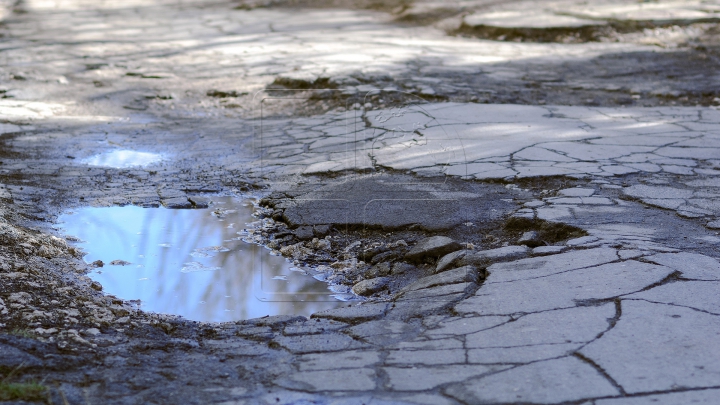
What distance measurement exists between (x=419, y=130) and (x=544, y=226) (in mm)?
1661

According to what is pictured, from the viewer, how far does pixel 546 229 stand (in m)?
2.82

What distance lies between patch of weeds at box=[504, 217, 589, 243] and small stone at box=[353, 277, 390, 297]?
1.89 ft

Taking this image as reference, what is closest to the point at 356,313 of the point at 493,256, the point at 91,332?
the point at 493,256

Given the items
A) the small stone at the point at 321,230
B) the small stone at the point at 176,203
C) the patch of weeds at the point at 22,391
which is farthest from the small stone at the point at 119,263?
the patch of weeds at the point at 22,391

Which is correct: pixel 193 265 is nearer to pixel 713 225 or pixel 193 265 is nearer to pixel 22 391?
pixel 22 391

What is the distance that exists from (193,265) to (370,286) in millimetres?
709

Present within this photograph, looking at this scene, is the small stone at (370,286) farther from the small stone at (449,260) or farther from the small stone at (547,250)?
the small stone at (547,250)

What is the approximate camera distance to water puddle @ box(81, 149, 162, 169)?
162 inches

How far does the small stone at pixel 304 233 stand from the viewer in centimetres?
301

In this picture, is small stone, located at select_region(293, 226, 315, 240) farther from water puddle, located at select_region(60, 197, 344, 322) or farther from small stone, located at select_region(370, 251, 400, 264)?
small stone, located at select_region(370, 251, 400, 264)

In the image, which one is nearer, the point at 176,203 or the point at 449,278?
the point at 449,278

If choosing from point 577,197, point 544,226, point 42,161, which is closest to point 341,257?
point 544,226

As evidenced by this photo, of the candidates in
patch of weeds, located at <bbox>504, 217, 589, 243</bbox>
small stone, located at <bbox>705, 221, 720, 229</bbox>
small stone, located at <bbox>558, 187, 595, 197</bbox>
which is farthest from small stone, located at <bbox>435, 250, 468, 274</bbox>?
small stone, located at <bbox>705, 221, 720, 229</bbox>

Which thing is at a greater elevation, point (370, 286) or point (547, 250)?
point (547, 250)
